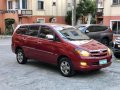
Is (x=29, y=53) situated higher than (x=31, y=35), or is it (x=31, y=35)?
(x=31, y=35)

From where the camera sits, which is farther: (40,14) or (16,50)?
(40,14)

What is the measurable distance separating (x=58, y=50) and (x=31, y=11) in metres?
30.6

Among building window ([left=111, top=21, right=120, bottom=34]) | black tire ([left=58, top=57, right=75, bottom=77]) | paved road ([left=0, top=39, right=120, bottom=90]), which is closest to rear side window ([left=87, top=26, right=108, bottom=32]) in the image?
building window ([left=111, top=21, right=120, bottom=34])

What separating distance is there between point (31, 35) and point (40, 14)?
97.1 ft

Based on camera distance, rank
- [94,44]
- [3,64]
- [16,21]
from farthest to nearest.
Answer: [16,21] < [3,64] < [94,44]

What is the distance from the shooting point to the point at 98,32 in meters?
18.8

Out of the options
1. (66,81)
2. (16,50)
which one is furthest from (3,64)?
(66,81)

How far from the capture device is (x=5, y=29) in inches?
1533

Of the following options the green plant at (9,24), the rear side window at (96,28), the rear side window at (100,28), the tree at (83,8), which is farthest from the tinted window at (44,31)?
the tree at (83,8)

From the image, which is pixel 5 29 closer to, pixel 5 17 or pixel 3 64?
pixel 5 17

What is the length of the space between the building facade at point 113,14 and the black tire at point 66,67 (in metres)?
11.9

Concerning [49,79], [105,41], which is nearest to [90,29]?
[105,41]

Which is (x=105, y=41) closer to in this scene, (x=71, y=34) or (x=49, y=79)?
(x=71, y=34)

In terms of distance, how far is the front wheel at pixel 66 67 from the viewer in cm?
926
